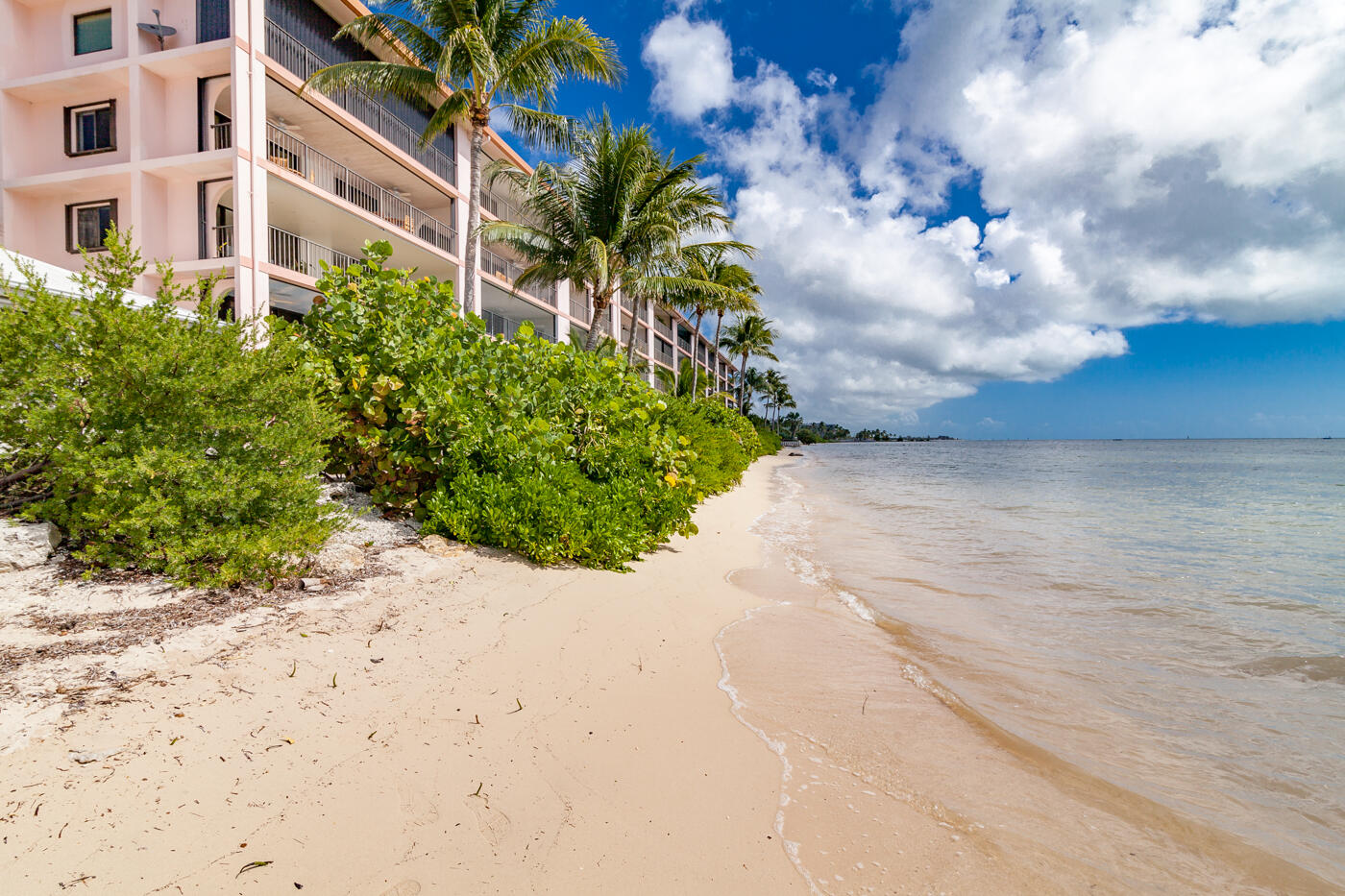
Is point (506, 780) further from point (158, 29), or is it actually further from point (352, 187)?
point (352, 187)

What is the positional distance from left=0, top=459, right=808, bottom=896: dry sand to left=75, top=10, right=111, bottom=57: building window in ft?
64.5

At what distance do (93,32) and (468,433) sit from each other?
19446mm

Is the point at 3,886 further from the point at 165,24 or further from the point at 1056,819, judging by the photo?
the point at 165,24

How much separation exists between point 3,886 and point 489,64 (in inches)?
641

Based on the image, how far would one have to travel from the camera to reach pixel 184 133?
48.1 ft

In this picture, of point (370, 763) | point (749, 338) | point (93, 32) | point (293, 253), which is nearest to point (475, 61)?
point (293, 253)

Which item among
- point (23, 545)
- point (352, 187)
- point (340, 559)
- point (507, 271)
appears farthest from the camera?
point (507, 271)

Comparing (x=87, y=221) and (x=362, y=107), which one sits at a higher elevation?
(x=362, y=107)

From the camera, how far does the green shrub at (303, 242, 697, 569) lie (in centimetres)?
561

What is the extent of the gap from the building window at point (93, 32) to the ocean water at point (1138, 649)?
69.6 ft

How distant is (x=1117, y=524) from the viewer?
1231cm

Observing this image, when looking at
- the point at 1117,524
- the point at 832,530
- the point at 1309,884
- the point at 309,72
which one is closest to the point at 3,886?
the point at 1309,884

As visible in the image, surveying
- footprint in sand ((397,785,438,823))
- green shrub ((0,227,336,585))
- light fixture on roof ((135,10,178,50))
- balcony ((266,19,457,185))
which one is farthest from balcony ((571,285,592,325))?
footprint in sand ((397,785,438,823))

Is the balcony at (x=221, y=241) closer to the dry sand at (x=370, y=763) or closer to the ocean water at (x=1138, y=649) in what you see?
the dry sand at (x=370, y=763)
